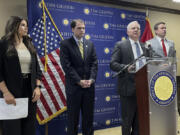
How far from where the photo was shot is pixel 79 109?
2.30m

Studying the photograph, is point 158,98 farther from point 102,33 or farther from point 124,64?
point 102,33

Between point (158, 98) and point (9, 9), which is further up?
point (9, 9)

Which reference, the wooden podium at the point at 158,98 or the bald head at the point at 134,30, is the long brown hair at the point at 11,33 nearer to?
the wooden podium at the point at 158,98

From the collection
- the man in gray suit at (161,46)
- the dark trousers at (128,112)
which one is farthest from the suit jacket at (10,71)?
the man in gray suit at (161,46)

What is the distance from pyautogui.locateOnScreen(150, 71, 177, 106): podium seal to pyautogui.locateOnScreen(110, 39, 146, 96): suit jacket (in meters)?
0.56

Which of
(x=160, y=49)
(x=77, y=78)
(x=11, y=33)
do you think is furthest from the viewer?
(x=160, y=49)

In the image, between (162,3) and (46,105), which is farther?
(162,3)

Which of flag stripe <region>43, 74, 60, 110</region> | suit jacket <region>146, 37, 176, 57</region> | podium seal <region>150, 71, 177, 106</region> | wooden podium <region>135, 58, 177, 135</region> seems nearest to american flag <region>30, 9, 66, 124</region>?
flag stripe <region>43, 74, 60, 110</region>

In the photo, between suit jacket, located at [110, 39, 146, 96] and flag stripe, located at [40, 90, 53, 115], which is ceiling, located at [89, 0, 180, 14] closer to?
suit jacket, located at [110, 39, 146, 96]

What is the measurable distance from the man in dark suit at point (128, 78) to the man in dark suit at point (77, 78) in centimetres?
33

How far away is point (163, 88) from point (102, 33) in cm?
218

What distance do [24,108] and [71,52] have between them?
2.83 ft

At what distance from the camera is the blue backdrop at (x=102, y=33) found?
3.24m

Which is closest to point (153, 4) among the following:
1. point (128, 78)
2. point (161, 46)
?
point (161, 46)
